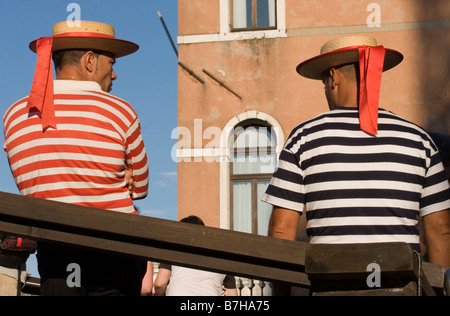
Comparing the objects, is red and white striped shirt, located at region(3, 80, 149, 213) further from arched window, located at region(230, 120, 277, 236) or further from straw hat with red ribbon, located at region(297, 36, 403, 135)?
arched window, located at region(230, 120, 277, 236)

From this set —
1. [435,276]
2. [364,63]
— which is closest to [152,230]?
[435,276]

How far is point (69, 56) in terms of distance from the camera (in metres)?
3.57

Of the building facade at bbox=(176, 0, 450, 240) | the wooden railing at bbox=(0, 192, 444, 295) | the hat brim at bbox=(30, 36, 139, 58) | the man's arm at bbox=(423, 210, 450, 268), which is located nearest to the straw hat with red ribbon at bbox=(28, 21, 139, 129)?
the hat brim at bbox=(30, 36, 139, 58)

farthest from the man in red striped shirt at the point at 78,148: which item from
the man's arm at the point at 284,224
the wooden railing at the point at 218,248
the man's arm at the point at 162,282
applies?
the man's arm at the point at 162,282

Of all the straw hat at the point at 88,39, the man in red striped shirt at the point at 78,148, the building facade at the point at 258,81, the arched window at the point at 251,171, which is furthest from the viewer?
the arched window at the point at 251,171

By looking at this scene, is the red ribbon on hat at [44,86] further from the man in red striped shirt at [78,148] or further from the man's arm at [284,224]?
the man's arm at [284,224]

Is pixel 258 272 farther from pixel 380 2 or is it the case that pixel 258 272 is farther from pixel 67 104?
pixel 380 2

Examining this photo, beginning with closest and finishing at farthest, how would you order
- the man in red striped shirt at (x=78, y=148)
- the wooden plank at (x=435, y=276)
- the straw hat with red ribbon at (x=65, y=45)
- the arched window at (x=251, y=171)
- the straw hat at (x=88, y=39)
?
1. the wooden plank at (x=435, y=276)
2. the man in red striped shirt at (x=78, y=148)
3. the straw hat with red ribbon at (x=65, y=45)
4. the straw hat at (x=88, y=39)
5. the arched window at (x=251, y=171)

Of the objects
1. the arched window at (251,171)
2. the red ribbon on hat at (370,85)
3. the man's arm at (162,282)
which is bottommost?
the man's arm at (162,282)

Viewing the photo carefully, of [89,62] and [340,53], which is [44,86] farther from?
[340,53]

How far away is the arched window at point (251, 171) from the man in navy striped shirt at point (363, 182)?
10.4 m

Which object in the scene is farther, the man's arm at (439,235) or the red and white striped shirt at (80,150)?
the man's arm at (439,235)

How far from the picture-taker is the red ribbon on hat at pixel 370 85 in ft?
10.9

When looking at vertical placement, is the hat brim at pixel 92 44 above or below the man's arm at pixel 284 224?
above
